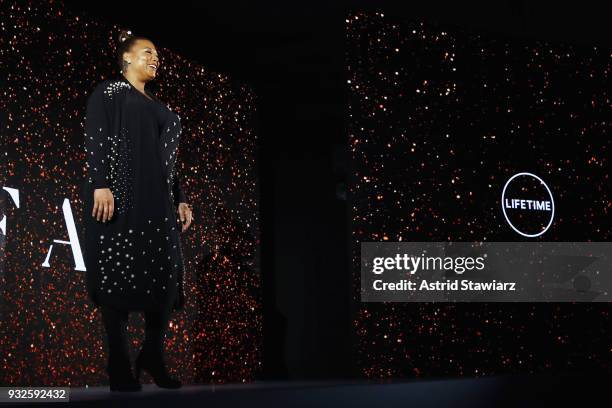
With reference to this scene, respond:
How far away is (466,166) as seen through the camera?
3189mm

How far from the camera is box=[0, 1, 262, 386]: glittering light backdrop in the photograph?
7.93ft

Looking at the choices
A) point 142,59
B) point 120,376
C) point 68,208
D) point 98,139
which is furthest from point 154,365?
point 142,59

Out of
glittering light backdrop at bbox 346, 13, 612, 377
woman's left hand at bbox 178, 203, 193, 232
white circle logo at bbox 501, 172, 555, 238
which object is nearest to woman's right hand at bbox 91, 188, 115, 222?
woman's left hand at bbox 178, 203, 193, 232

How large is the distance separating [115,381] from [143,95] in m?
0.90

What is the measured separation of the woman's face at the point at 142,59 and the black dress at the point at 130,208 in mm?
54

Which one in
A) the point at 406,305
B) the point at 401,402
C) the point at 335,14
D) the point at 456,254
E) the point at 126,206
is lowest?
the point at 401,402

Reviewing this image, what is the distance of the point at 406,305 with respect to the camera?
302 cm

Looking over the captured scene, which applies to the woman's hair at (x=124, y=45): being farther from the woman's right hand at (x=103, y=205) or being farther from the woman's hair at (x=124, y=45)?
the woman's right hand at (x=103, y=205)

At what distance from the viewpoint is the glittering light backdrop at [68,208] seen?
242cm

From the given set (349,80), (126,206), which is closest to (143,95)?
(126,206)

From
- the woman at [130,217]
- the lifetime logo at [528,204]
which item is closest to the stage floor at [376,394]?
the woman at [130,217]

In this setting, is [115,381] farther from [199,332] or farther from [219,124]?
[219,124]

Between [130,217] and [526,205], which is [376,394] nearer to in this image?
[130,217]

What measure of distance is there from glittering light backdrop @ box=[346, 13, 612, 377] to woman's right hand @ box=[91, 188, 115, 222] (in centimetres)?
105
